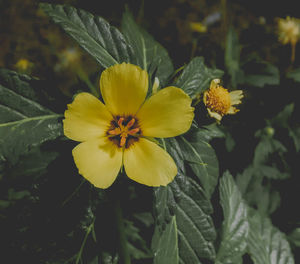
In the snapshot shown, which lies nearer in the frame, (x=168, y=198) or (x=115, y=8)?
(x=168, y=198)

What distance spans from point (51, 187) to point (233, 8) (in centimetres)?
212

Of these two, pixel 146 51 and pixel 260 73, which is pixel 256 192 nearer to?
pixel 260 73

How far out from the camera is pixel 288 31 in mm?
1987

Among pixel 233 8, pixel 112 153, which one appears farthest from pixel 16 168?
pixel 233 8

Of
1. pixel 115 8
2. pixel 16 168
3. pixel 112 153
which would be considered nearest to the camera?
pixel 112 153

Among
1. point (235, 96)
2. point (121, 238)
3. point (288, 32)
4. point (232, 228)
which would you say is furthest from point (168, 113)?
point (288, 32)

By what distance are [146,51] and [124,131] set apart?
0.35m

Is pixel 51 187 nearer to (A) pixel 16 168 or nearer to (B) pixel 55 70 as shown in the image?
(A) pixel 16 168

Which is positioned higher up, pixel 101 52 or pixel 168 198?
pixel 101 52

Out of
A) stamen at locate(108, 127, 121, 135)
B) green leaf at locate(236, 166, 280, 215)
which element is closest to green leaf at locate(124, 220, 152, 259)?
green leaf at locate(236, 166, 280, 215)

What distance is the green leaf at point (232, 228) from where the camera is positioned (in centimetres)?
123

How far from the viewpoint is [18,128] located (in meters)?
0.80

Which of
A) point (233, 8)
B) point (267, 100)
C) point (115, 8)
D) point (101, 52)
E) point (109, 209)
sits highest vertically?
point (233, 8)

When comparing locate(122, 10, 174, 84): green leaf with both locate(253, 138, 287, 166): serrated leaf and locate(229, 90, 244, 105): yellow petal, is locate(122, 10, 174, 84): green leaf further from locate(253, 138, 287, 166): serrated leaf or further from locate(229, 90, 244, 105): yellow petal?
locate(253, 138, 287, 166): serrated leaf
